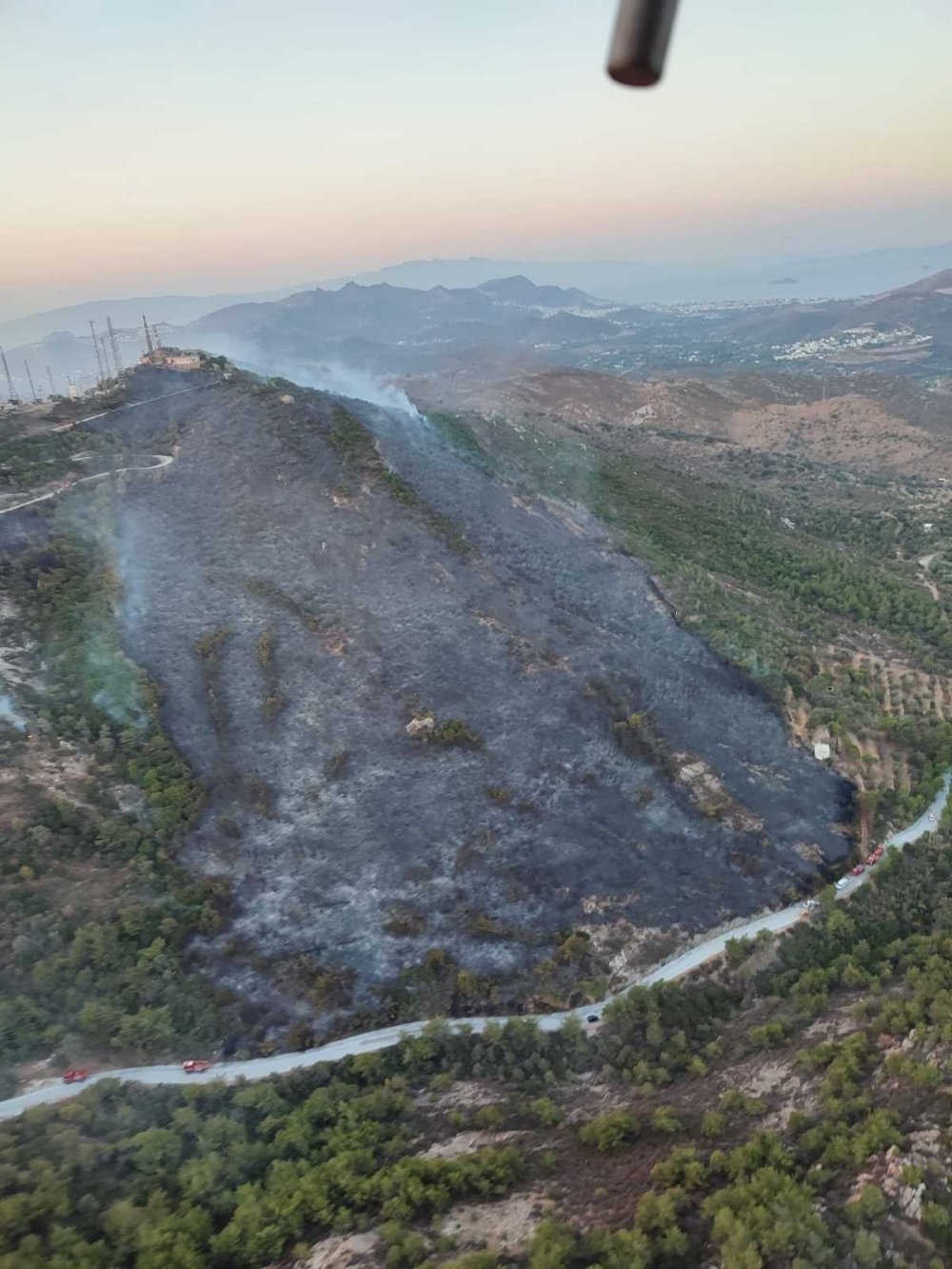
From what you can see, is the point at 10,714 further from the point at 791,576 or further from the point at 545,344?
the point at 545,344

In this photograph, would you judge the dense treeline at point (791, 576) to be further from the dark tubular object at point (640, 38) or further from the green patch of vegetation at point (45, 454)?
the dark tubular object at point (640, 38)

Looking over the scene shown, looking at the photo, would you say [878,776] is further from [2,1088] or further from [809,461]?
[809,461]

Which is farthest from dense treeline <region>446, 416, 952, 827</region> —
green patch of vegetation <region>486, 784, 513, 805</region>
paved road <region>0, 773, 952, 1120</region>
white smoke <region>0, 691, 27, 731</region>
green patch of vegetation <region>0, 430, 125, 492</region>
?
white smoke <region>0, 691, 27, 731</region>

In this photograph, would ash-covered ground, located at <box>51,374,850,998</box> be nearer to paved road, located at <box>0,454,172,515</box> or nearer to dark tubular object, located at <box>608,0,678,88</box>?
paved road, located at <box>0,454,172,515</box>

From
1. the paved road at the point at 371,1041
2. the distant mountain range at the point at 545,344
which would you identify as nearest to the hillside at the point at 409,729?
the paved road at the point at 371,1041

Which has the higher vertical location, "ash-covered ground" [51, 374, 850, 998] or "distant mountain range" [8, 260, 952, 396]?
"ash-covered ground" [51, 374, 850, 998]

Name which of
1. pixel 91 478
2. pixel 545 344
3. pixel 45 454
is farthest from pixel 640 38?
pixel 545 344
